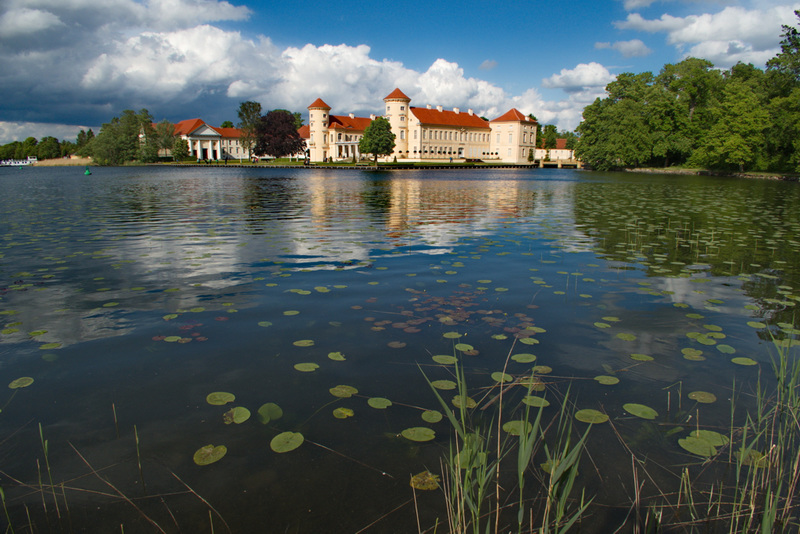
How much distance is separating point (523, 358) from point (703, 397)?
1.30m

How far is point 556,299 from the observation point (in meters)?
5.89

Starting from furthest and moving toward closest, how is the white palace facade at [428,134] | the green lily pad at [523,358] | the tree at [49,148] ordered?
1. the tree at [49,148]
2. the white palace facade at [428,134]
3. the green lily pad at [523,358]

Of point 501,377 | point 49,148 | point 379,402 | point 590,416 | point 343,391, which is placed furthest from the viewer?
point 49,148

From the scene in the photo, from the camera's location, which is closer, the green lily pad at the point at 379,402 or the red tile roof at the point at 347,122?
the green lily pad at the point at 379,402

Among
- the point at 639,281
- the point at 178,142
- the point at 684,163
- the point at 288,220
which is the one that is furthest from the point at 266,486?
the point at 178,142

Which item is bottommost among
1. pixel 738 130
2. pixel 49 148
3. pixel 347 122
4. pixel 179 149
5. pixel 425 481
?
pixel 425 481

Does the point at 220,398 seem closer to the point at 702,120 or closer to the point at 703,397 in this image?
the point at 703,397

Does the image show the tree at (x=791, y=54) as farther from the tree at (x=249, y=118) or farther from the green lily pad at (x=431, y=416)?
the tree at (x=249, y=118)

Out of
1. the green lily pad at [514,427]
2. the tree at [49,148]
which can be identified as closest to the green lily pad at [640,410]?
the green lily pad at [514,427]

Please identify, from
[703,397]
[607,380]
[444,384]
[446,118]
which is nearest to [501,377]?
[444,384]

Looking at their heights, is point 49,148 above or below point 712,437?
above

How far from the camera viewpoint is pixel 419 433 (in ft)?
9.75

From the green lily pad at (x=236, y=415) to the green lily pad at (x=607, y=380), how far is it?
8.54ft

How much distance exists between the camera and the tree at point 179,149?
105m
